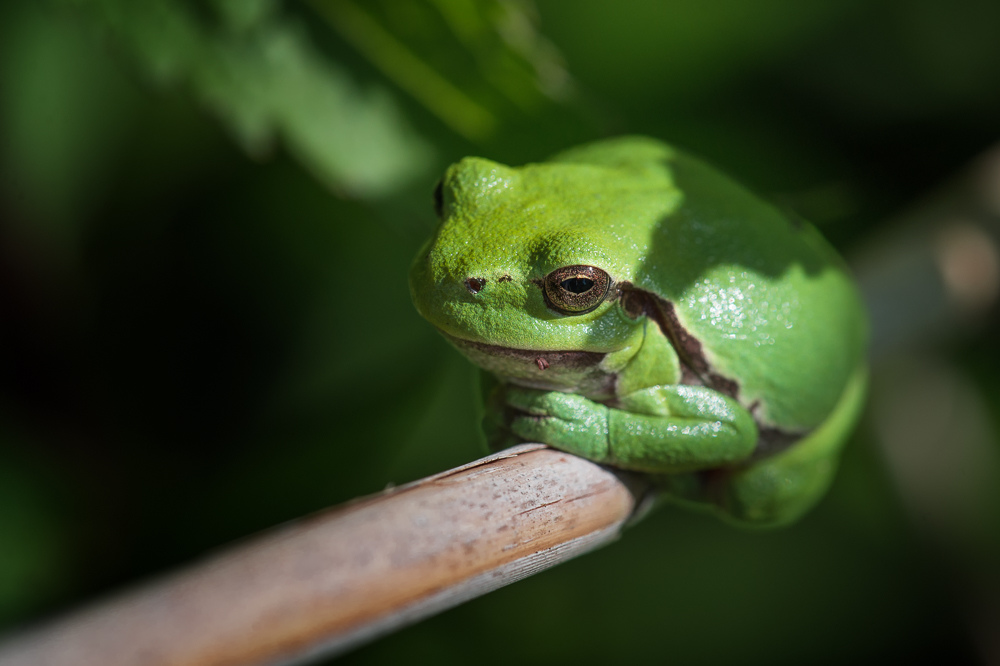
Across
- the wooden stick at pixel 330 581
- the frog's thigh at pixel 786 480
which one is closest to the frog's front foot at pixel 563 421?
the wooden stick at pixel 330 581

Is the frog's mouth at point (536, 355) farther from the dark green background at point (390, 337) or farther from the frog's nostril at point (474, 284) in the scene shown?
the dark green background at point (390, 337)

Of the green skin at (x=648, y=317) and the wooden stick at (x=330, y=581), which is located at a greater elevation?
the green skin at (x=648, y=317)

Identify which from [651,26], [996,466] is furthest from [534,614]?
[651,26]

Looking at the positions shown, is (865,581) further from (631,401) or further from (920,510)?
(631,401)

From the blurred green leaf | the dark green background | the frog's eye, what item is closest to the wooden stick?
the frog's eye

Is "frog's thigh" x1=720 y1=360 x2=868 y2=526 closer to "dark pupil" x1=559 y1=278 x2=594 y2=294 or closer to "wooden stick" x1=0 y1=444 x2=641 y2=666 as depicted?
"dark pupil" x1=559 y1=278 x2=594 y2=294

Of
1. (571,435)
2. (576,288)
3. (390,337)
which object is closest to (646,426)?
(571,435)

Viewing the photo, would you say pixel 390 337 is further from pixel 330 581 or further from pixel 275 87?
pixel 330 581
